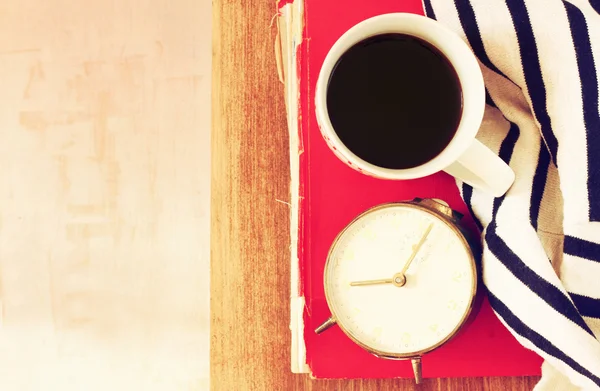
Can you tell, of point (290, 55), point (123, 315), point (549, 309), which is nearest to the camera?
point (549, 309)

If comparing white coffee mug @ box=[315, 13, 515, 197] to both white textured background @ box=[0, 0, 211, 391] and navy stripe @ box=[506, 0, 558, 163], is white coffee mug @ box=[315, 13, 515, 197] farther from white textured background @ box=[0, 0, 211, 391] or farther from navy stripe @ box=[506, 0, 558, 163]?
white textured background @ box=[0, 0, 211, 391]

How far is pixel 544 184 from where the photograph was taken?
42 centimetres

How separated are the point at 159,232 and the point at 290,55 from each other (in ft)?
1.01

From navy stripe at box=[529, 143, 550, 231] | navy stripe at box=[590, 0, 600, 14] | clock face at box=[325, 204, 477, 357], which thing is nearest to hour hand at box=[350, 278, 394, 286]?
clock face at box=[325, 204, 477, 357]

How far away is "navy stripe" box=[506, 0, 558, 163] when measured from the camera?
40cm

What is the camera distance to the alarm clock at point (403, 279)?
400mm

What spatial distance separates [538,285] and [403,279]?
98 mm

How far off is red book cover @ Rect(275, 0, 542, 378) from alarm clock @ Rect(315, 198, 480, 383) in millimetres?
38

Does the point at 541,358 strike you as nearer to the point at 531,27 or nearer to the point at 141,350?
the point at 531,27

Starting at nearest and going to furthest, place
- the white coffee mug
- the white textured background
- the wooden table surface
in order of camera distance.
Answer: the white coffee mug
the wooden table surface
the white textured background

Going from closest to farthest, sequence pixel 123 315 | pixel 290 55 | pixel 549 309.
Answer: pixel 549 309 → pixel 290 55 → pixel 123 315

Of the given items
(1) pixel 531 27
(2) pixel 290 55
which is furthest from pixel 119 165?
(1) pixel 531 27

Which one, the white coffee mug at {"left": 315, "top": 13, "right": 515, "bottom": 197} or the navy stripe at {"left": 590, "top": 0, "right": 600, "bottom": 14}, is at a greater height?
the navy stripe at {"left": 590, "top": 0, "right": 600, "bottom": 14}

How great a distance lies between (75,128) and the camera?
2.30 feet
